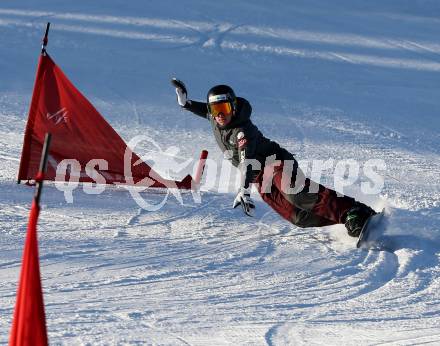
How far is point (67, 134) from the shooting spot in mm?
8031

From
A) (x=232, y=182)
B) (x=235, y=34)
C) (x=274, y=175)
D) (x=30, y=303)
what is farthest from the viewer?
(x=235, y=34)

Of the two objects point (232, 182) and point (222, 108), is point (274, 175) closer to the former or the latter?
point (222, 108)

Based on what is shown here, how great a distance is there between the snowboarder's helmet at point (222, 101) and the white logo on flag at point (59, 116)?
1.53 meters

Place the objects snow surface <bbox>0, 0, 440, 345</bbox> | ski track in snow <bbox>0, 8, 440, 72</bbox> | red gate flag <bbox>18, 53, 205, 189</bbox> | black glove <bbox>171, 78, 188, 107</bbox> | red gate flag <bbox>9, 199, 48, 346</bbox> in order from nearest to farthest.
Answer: red gate flag <bbox>9, 199, 48, 346</bbox> < snow surface <bbox>0, 0, 440, 345</bbox> < red gate flag <bbox>18, 53, 205, 189</bbox> < black glove <bbox>171, 78, 188, 107</bbox> < ski track in snow <bbox>0, 8, 440, 72</bbox>

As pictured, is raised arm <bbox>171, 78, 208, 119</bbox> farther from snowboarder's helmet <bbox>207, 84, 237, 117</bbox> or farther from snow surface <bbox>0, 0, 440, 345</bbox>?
snow surface <bbox>0, 0, 440, 345</bbox>

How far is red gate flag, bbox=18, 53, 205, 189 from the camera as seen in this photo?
7898 mm

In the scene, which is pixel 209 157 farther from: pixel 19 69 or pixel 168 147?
pixel 19 69

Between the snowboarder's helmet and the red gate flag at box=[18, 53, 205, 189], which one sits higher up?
the snowboarder's helmet

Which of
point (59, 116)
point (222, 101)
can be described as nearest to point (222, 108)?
point (222, 101)

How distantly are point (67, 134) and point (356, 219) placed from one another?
2.81 metres

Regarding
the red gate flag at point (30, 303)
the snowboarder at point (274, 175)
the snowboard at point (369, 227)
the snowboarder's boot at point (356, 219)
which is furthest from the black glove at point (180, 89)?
the red gate flag at point (30, 303)

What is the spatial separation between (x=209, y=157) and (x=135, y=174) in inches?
67.0

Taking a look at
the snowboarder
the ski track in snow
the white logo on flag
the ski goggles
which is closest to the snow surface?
the ski track in snow

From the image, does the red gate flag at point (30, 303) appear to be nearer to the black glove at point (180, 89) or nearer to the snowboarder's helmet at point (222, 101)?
the snowboarder's helmet at point (222, 101)
